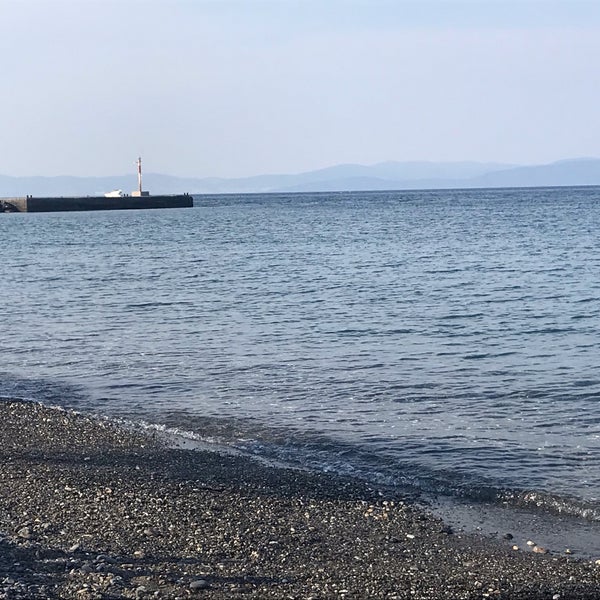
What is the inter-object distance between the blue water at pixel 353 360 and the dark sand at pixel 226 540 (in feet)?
5.04

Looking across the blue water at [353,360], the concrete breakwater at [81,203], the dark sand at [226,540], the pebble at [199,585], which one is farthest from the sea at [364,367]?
the concrete breakwater at [81,203]

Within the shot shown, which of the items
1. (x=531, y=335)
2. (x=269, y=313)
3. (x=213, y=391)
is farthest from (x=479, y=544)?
(x=269, y=313)

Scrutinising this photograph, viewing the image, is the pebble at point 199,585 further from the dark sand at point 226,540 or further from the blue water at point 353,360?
the blue water at point 353,360

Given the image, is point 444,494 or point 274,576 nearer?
point 274,576

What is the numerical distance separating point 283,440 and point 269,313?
13.6m

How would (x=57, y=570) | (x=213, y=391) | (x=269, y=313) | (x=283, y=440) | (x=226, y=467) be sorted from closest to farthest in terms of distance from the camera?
(x=57, y=570)
(x=226, y=467)
(x=283, y=440)
(x=213, y=391)
(x=269, y=313)

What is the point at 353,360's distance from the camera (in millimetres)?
19625

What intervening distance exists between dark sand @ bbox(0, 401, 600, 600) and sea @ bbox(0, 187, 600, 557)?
87 cm

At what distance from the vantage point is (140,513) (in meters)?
10.0

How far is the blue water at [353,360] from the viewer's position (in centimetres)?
1312

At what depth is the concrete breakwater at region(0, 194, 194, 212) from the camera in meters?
135

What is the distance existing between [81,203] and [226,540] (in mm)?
133965

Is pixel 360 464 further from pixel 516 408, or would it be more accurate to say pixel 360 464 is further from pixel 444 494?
pixel 516 408


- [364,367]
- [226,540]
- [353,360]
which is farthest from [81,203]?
[226,540]
